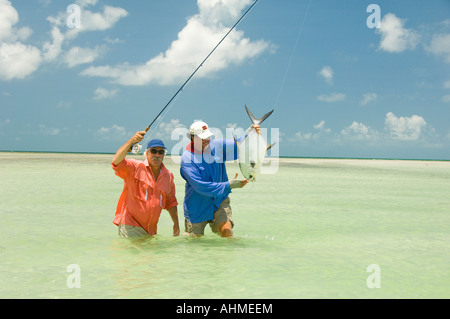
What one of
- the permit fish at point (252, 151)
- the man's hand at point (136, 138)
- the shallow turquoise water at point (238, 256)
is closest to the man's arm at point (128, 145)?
the man's hand at point (136, 138)

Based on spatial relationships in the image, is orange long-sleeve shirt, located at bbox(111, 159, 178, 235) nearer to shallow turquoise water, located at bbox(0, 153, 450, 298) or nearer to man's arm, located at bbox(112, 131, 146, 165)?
man's arm, located at bbox(112, 131, 146, 165)

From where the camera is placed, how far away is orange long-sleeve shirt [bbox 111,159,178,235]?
5.12 m

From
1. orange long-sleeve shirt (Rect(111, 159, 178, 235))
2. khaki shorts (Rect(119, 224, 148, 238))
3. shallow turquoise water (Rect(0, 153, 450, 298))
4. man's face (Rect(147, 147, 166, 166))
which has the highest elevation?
man's face (Rect(147, 147, 166, 166))

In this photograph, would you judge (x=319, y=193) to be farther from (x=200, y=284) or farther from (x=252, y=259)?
(x=200, y=284)

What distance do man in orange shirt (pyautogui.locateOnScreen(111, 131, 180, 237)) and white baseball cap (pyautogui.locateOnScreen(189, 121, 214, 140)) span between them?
40cm

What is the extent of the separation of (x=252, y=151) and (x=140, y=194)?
1.40 metres

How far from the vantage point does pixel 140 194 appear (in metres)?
5.13

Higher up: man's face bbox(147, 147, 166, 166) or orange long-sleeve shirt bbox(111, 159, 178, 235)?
man's face bbox(147, 147, 166, 166)

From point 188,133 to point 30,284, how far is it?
235 cm

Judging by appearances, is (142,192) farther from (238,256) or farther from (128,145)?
(238,256)

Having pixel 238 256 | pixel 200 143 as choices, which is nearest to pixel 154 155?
pixel 200 143

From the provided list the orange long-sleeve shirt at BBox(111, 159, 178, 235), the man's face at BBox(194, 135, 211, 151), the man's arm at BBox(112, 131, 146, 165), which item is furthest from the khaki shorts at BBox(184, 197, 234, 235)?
the man's arm at BBox(112, 131, 146, 165)
